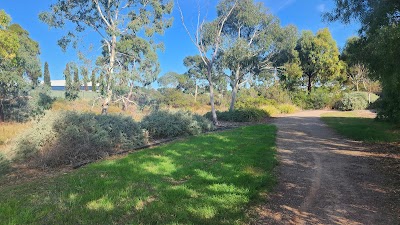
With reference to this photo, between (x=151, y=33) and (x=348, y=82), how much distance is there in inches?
1229

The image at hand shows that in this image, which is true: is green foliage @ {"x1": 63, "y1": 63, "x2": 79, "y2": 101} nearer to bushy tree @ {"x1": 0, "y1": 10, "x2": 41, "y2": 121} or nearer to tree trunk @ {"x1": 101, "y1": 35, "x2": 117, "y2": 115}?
tree trunk @ {"x1": 101, "y1": 35, "x2": 117, "y2": 115}

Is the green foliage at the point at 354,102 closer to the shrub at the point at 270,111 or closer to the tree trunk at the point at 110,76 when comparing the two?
the shrub at the point at 270,111

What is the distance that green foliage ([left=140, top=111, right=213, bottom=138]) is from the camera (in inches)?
467

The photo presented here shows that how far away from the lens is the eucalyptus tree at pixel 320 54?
30.3 meters

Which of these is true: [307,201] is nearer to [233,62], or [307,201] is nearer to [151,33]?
[151,33]

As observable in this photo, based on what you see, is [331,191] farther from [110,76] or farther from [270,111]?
[270,111]

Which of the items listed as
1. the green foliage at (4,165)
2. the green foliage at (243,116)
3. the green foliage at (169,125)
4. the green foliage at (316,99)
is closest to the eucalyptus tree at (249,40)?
the green foliage at (243,116)

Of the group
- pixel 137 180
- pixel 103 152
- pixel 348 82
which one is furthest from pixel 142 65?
pixel 348 82

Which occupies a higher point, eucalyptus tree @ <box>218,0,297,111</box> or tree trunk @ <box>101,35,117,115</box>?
eucalyptus tree @ <box>218,0,297,111</box>

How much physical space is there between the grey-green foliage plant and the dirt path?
2020 millimetres

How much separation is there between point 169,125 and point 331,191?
847 centimetres

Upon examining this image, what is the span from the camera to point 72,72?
14867 mm

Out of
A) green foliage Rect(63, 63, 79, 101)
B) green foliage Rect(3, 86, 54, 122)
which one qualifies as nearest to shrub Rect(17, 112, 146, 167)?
green foliage Rect(63, 63, 79, 101)

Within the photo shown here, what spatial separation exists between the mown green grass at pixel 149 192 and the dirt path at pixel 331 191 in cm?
39
